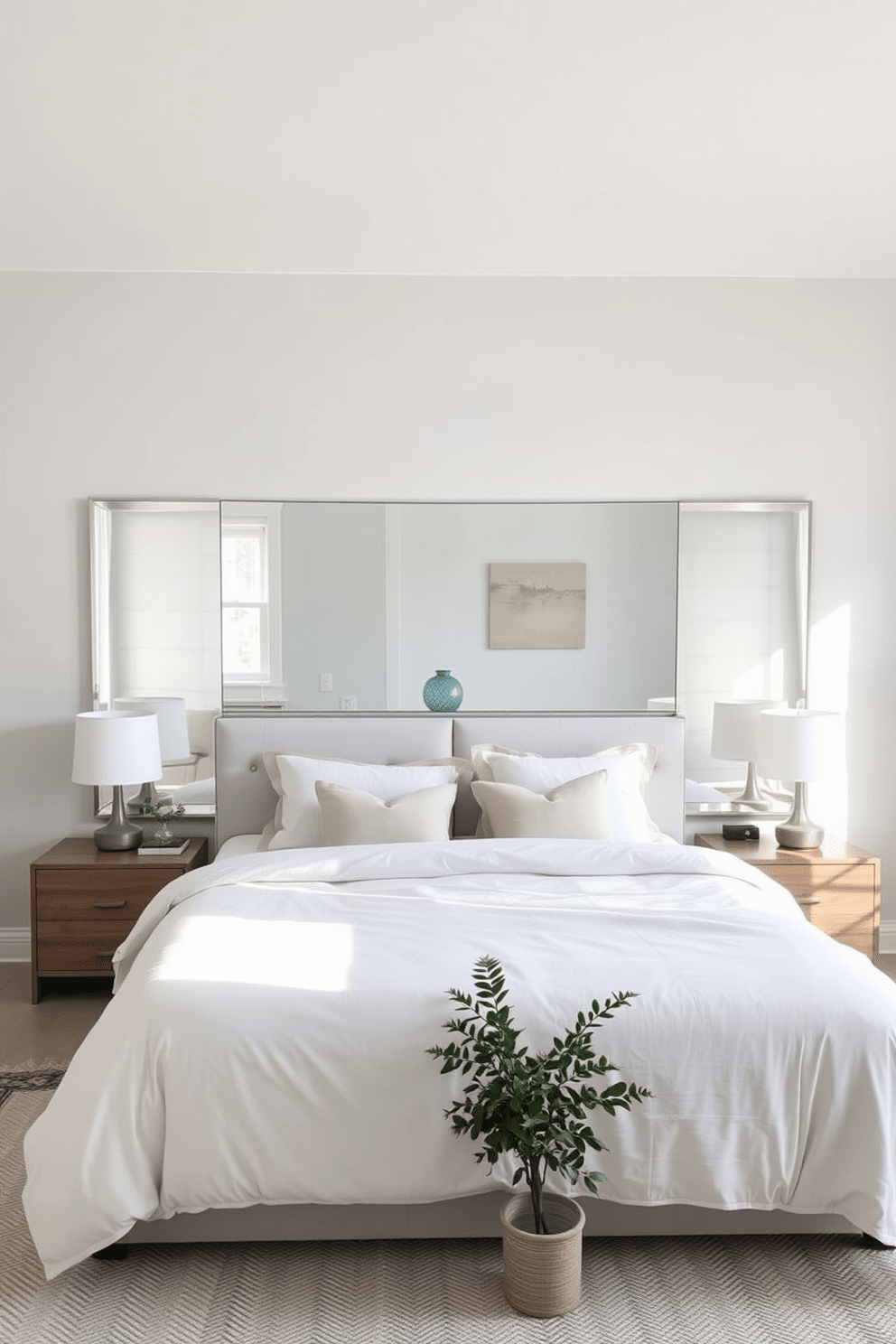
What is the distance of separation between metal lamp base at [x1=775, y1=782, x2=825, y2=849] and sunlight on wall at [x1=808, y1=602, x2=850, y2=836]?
0.28 metres

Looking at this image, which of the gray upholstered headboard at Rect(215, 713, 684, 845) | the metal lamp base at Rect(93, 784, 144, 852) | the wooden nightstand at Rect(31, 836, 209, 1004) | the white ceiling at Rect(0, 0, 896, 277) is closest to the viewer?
the white ceiling at Rect(0, 0, 896, 277)

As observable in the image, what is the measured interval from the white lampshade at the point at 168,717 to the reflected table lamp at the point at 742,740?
7.33ft

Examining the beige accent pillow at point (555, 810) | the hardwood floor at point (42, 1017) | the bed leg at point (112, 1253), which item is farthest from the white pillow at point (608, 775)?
the bed leg at point (112, 1253)

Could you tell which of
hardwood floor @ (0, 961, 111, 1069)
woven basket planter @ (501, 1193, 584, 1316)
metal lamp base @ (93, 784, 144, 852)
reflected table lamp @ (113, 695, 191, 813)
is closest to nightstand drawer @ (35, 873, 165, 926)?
metal lamp base @ (93, 784, 144, 852)

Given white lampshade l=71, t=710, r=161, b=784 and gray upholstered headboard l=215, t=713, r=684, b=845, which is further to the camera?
gray upholstered headboard l=215, t=713, r=684, b=845

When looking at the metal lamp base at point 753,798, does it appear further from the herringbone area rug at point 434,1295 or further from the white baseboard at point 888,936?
the herringbone area rug at point 434,1295

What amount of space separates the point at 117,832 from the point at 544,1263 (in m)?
A: 2.63

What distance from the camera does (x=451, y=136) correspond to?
3.32m

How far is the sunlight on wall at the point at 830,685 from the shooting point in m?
4.81

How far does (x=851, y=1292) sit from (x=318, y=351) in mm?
3756

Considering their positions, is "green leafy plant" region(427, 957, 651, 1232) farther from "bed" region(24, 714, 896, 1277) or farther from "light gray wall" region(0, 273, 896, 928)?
"light gray wall" region(0, 273, 896, 928)

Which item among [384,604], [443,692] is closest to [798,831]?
[443,692]

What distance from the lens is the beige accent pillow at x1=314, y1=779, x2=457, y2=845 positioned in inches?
152

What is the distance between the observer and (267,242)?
4297 mm
